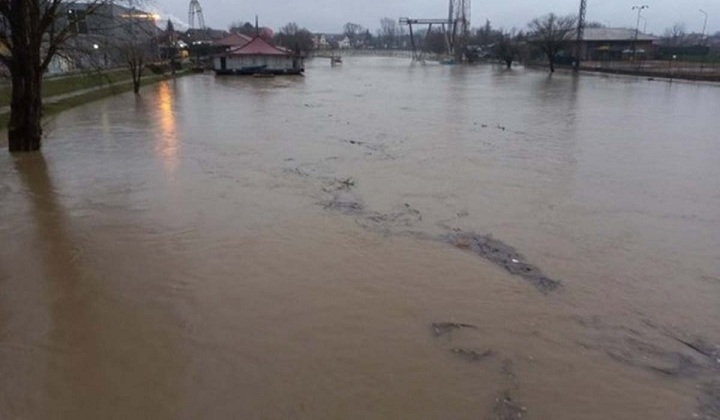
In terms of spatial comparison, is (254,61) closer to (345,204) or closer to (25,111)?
(25,111)

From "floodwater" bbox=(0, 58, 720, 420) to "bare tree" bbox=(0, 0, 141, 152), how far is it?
0.85 metres

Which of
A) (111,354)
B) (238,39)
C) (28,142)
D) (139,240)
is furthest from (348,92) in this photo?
(238,39)

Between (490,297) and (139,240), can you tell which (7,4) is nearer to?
(139,240)

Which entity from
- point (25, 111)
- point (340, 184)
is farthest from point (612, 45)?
point (25, 111)

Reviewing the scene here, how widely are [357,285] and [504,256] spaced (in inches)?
85.9

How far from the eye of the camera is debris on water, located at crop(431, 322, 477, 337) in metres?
5.93

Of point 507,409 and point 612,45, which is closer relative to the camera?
point 507,409

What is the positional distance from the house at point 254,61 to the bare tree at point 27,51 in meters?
40.9

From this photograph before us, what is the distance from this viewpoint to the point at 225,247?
27.1 feet

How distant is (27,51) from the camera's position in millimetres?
14359

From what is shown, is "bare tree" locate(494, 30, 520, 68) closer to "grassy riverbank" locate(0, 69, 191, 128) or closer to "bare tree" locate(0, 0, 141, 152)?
"grassy riverbank" locate(0, 69, 191, 128)

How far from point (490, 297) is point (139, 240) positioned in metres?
4.92


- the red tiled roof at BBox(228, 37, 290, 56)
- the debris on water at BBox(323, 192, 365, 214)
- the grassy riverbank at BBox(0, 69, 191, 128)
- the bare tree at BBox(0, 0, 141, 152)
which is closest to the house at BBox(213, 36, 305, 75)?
the red tiled roof at BBox(228, 37, 290, 56)

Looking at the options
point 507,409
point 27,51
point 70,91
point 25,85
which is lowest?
point 507,409
